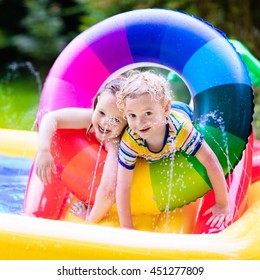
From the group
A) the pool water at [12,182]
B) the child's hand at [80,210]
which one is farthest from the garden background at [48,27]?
the child's hand at [80,210]

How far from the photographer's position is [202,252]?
8.52ft

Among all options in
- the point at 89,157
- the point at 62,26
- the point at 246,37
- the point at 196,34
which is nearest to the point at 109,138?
the point at 89,157

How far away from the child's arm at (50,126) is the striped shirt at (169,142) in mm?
247

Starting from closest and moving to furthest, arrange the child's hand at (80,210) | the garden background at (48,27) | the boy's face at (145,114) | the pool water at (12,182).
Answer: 1. the boy's face at (145,114)
2. the child's hand at (80,210)
3. the pool water at (12,182)
4. the garden background at (48,27)

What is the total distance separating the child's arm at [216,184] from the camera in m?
2.89

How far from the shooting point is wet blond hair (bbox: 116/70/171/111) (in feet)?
8.99

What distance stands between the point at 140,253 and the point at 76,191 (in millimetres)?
620

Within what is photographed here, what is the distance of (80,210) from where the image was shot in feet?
10.6

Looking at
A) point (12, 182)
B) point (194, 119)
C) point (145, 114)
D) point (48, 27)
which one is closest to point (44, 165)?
point (145, 114)

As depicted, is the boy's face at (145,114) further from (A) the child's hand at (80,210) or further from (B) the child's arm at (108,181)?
(A) the child's hand at (80,210)

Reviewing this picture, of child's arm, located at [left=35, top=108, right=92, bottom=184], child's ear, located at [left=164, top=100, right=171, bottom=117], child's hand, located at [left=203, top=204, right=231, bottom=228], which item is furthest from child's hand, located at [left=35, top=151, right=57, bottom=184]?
child's hand, located at [left=203, top=204, right=231, bottom=228]

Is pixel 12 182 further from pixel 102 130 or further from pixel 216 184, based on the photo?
pixel 216 184

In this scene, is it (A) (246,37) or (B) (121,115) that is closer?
(B) (121,115)

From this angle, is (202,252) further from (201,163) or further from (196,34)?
(196,34)
